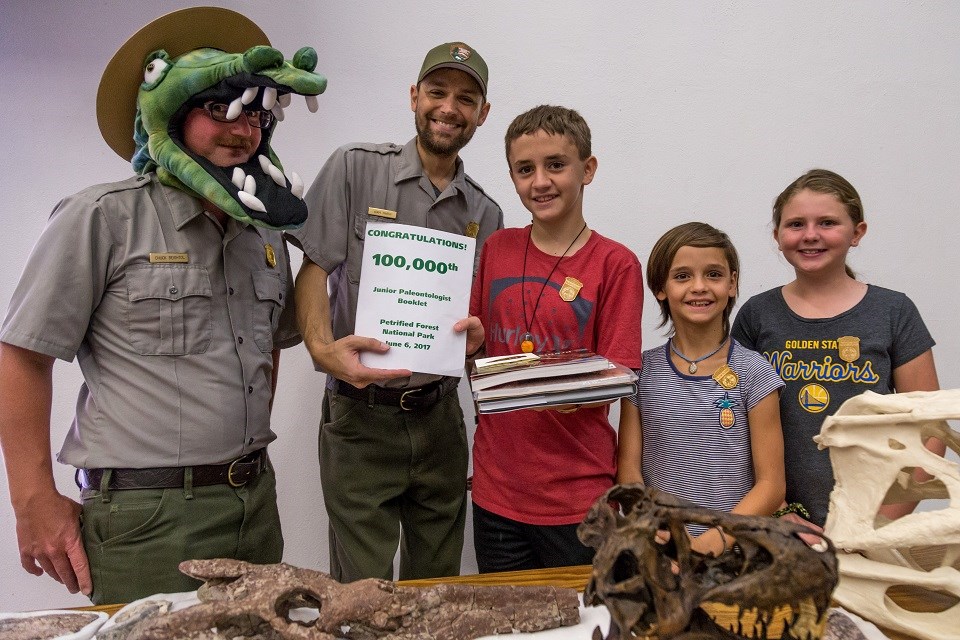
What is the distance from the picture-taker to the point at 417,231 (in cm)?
179

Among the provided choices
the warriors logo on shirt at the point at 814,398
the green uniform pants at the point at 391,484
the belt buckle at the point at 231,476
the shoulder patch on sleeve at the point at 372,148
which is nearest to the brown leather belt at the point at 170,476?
the belt buckle at the point at 231,476

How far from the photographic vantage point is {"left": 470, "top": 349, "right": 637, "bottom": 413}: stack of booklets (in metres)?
1.56

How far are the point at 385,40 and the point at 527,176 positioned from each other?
1539 millimetres

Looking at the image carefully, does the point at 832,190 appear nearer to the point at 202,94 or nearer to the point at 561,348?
the point at 561,348

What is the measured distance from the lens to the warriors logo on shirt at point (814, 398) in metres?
1.86

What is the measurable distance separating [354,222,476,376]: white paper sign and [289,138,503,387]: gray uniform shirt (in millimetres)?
352

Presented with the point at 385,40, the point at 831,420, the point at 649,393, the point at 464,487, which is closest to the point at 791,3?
the point at 385,40

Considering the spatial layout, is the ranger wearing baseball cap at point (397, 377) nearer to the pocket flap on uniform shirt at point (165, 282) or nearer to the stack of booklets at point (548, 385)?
the pocket flap on uniform shirt at point (165, 282)

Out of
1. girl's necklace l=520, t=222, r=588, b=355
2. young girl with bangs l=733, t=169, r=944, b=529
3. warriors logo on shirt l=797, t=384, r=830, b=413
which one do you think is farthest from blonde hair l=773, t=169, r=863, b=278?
girl's necklace l=520, t=222, r=588, b=355

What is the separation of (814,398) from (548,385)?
0.88m

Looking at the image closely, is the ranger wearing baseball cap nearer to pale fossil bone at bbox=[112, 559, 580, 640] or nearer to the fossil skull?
pale fossil bone at bbox=[112, 559, 580, 640]

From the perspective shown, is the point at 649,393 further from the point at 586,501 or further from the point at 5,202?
the point at 5,202

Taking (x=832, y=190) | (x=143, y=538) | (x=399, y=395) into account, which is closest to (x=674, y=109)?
(x=832, y=190)

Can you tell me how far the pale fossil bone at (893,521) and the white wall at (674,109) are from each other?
1.68m
